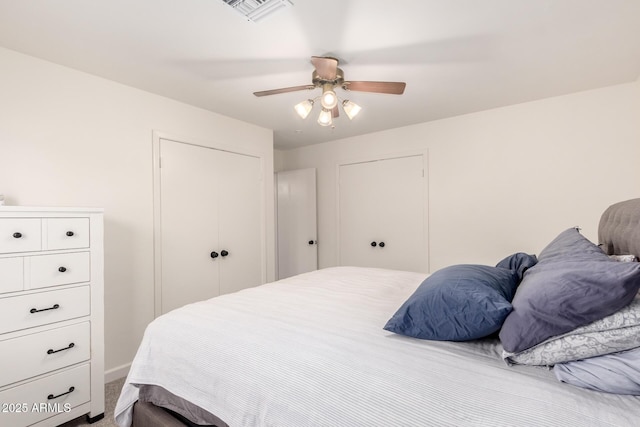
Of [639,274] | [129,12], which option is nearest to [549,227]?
[639,274]

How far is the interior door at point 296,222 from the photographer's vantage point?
14.0 feet

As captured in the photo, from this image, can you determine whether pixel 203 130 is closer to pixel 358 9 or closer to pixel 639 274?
pixel 358 9

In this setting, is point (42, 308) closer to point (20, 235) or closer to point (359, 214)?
point (20, 235)

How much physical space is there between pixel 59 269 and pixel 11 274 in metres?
0.20

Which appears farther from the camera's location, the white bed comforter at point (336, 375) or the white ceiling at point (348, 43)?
the white ceiling at point (348, 43)

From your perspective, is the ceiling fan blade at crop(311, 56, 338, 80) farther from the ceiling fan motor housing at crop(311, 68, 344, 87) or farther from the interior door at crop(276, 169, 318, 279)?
the interior door at crop(276, 169, 318, 279)

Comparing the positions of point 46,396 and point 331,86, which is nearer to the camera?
point 46,396

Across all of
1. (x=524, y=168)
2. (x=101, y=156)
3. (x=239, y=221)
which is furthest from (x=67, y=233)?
(x=524, y=168)

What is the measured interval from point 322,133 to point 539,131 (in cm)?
230

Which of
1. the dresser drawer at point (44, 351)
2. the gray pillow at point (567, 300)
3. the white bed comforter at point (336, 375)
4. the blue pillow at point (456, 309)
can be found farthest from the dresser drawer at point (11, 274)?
the gray pillow at point (567, 300)

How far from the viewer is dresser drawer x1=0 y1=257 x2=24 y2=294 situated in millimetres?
1531

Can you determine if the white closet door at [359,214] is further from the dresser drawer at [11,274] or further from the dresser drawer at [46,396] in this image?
the dresser drawer at [11,274]

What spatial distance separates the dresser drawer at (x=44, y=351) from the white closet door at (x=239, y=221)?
139 cm

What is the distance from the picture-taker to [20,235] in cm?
158
